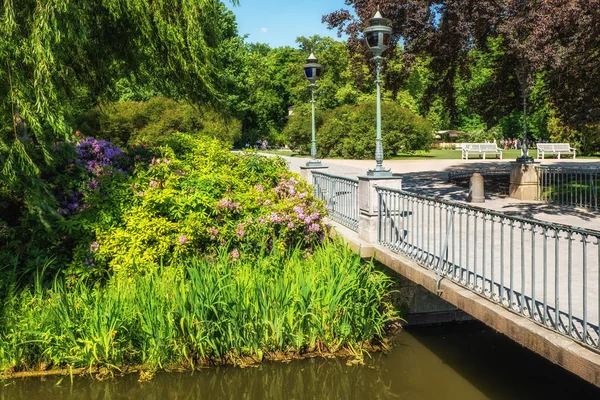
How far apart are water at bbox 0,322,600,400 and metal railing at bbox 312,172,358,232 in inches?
118

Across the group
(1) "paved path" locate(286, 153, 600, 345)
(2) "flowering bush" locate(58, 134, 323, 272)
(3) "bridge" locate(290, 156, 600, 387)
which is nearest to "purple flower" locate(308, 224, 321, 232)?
(2) "flowering bush" locate(58, 134, 323, 272)

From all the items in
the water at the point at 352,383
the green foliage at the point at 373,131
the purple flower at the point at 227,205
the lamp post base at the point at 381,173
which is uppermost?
the green foliage at the point at 373,131

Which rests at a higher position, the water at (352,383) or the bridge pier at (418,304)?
the bridge pier at (418,304)

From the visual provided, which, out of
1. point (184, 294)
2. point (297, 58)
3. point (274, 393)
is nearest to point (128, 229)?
point (184, 294)

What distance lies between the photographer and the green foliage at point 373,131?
3375 centimetres

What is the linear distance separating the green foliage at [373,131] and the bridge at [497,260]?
2130 cm

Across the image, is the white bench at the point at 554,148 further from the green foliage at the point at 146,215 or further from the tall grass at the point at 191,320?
the tall grass at the point at 191,320

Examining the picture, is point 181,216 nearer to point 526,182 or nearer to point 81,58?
point 81,58

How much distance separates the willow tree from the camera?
6.73 meters

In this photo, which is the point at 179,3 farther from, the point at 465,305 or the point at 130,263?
the point at 465,305

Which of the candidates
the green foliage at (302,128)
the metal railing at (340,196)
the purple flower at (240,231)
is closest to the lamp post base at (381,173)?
the metal railing at (340,196)

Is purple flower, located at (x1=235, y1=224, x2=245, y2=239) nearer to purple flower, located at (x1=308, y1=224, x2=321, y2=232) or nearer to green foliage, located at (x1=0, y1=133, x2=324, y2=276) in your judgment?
green foliage, located at (x1=0, y1=133, x2=324, y2=276)

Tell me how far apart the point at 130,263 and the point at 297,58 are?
60.4 meters

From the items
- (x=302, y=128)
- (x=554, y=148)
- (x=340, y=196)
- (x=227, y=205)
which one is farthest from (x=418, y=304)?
(x=302, y=128)
